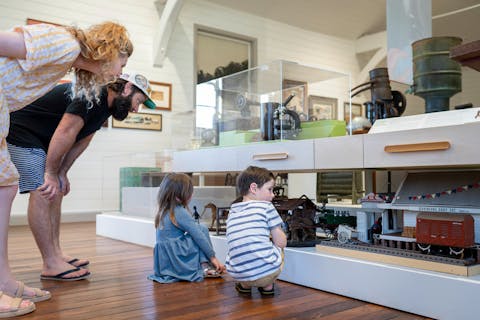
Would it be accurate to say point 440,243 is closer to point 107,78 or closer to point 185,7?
point 107,78

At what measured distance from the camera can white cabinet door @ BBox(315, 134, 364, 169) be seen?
2.14m

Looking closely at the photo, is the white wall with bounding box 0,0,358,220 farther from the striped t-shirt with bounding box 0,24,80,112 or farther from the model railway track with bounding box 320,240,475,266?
the striped t-shirt with bounding box 0,24,80,112

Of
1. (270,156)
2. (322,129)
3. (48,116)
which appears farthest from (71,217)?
(322,129)

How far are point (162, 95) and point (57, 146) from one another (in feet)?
15.8

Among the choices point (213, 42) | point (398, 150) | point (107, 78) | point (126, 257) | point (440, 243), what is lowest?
point (126, 257)

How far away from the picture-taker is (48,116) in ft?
7.77

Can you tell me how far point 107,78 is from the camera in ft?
6.13

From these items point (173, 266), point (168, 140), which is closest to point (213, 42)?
point (168, 140)

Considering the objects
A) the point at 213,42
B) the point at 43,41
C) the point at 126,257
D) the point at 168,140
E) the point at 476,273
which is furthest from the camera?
the point at 213,42

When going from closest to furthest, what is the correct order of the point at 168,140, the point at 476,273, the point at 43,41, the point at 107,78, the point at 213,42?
the point at 43,41, the point at 476,273, the point at 107,78, the point at 168,140, the point at 213,42

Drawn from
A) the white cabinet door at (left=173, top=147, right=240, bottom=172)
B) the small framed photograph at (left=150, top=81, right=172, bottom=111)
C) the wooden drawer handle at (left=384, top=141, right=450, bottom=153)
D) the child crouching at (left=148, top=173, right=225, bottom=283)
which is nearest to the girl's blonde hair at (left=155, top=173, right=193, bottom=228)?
the child crouching at (left=148, top=173, right=225, bottom=283)

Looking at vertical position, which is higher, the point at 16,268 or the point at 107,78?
the point at 107,78

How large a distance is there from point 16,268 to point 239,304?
153cm

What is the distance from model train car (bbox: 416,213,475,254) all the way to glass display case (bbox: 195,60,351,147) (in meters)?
0.94
